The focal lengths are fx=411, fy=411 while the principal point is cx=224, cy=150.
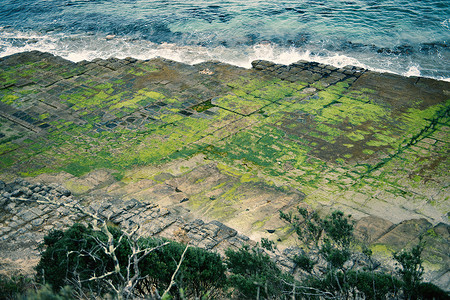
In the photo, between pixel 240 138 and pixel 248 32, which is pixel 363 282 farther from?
pixel 248 32

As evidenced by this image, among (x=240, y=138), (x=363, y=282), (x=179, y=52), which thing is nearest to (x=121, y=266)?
(x=363, y=282)

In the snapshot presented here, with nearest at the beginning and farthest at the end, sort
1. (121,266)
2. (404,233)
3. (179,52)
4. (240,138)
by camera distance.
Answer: (121,266), (404,233), (240,138), (179,52)

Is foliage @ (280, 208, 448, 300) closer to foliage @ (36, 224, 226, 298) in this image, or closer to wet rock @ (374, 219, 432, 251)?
foliage @ (36, 224, 226, 298)

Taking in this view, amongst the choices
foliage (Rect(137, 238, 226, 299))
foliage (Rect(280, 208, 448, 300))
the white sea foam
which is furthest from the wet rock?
the white sea foam

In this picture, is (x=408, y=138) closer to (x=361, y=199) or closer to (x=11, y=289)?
(x=361, y=199)

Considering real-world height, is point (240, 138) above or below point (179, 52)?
below

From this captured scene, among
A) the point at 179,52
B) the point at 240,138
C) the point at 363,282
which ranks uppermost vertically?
the point at 179,52

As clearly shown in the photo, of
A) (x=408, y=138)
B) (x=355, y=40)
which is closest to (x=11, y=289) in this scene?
(x=408, y=138)

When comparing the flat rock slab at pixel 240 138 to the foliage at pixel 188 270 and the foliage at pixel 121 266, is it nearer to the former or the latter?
the foliage at pixel 188 270

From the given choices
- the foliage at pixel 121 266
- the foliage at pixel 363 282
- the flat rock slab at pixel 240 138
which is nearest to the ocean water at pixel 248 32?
the flat rock slab at pixel 240 138
